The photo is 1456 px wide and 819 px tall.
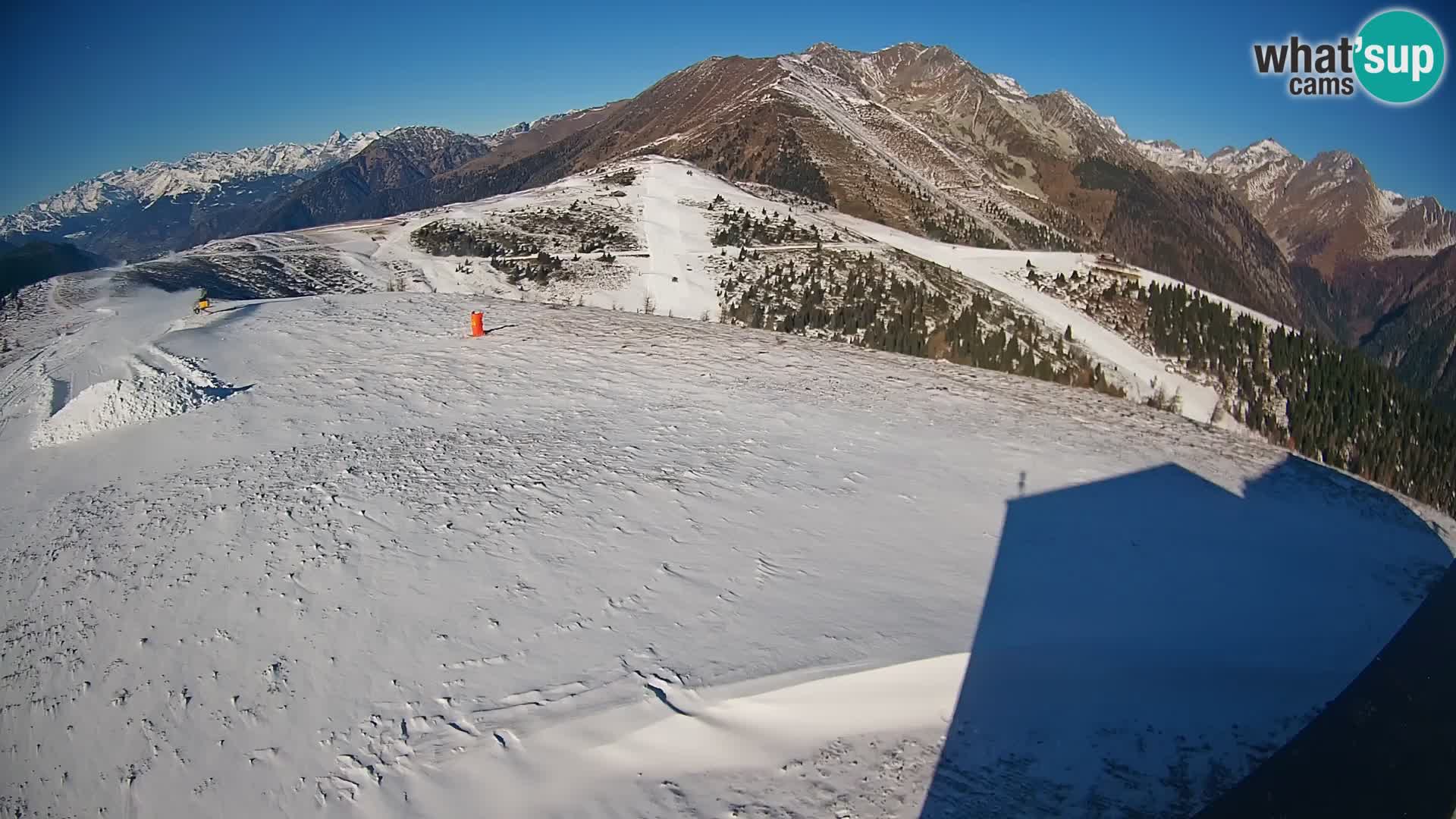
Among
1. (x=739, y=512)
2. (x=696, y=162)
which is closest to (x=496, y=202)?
(x=696, y=162)

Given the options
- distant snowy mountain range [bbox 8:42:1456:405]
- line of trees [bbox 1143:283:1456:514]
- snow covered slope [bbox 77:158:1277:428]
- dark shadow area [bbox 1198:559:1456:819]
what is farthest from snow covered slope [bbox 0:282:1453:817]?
distant snowy mountain range [bbox 8:42:1456:405]

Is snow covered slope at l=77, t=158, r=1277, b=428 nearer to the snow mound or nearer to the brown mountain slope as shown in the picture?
the snow mound

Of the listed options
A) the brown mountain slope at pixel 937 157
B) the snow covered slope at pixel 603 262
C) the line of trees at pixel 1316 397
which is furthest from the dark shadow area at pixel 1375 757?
the brown mountain slope at pixel 937 157

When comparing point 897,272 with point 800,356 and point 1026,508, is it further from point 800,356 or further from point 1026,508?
point 1026,508

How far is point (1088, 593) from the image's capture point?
10172 millimetres

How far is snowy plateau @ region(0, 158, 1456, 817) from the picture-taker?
659 centimetres

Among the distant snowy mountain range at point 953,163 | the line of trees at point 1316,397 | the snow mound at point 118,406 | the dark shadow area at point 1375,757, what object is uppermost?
the distant snowy mountain range at point 953,163

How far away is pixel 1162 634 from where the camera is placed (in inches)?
369

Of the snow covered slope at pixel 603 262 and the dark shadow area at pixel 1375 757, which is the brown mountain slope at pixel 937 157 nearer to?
the snow covered slope at pixel 603 262

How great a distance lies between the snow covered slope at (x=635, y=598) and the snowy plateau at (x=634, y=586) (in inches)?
2.0

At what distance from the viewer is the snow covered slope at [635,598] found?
657 cm

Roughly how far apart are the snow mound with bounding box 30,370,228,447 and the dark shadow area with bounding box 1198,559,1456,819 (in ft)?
57.4

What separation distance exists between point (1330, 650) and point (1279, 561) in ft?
9.44

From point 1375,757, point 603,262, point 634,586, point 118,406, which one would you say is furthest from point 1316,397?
point 118,406
